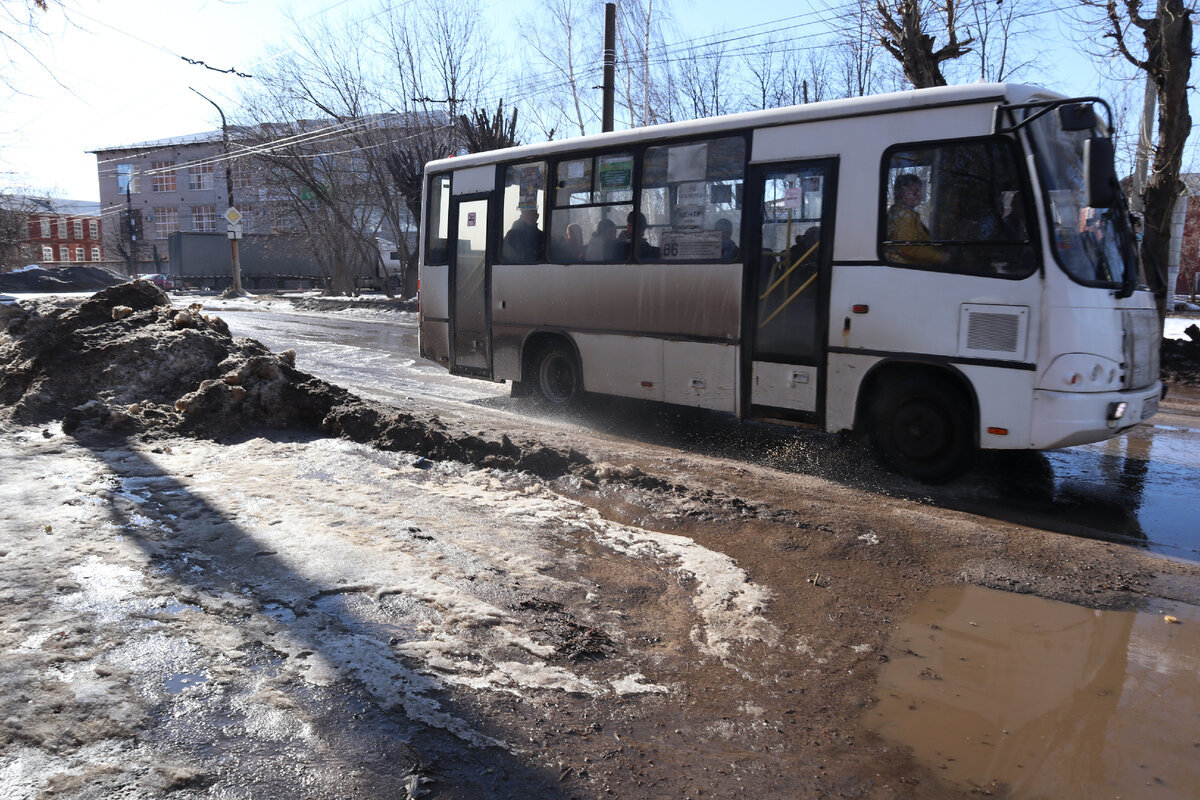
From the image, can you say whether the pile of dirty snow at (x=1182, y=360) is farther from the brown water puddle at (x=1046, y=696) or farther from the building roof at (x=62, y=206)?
the building roof at (x=62, y=206)

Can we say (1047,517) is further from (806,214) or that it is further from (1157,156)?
(1157,156)

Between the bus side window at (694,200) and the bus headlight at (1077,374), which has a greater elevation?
the bus side window at (694,200)

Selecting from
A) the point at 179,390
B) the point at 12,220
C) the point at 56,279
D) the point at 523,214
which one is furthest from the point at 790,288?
the point at 56,279

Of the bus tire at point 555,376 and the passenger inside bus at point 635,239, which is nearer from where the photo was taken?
the passenger inside bus at point 635,239

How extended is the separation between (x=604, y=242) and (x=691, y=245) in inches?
48.0

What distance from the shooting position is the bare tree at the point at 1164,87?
12.2 meters

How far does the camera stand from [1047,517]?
239 inches

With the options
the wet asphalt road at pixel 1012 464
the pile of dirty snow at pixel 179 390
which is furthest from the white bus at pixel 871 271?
the pile of dirty snow at pixel 179 390

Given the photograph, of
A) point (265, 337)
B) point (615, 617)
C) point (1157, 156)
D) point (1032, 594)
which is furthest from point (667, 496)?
point (265, 337)

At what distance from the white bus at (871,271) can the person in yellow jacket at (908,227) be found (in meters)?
0.02

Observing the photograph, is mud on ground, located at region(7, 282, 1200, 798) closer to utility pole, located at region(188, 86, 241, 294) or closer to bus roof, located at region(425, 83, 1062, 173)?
bus roof, located at region(425, 83, 1062, 173)

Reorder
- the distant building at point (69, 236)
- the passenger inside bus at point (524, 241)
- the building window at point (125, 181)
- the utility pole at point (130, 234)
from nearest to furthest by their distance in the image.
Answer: the passenger inside bus at point (524, 241), the utility pole at point (130, 234), the building window at point (125, 181), the distant building at point (69, 236)

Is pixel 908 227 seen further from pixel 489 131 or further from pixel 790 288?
pixel 489 131

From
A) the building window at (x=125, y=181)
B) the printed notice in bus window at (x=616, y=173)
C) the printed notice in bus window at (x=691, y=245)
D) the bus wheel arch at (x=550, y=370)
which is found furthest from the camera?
the building window at (x=125, y=181)
